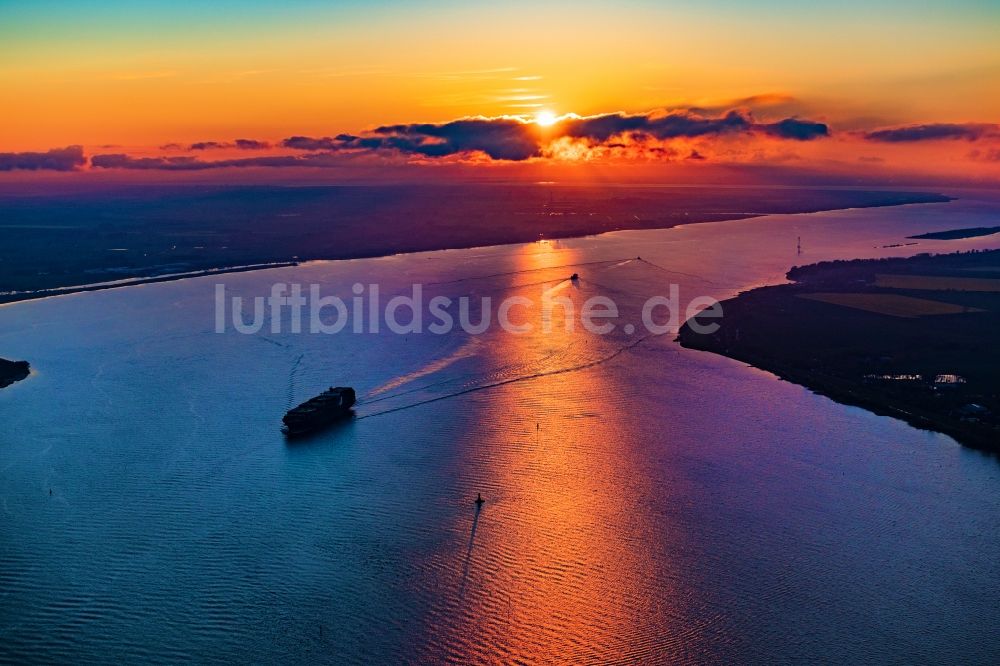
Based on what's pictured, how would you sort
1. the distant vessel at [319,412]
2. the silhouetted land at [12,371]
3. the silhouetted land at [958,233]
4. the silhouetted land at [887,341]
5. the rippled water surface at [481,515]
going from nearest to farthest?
the rippled water surface at [481,515] < the distant vessel at [319,412] < the silhouetted land at [887,341] < the silhouetted land at [12,371] < the silhouetted land at [958,233]

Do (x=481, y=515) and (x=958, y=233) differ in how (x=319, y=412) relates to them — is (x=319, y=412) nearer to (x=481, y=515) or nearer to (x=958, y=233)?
(x=481, y=515)

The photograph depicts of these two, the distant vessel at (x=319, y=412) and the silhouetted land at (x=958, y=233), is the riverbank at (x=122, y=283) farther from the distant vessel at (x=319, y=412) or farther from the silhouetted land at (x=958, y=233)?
the silhouetted land at (x=958, y=233)

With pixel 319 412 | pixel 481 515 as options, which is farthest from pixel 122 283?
pixel 481 515

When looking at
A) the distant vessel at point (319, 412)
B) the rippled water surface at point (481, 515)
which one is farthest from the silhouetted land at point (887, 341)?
the distant vessel at point (319, 412)

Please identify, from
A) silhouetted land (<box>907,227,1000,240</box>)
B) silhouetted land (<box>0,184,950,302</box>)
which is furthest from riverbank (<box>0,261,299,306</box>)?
silhouetted land (<box>907,227,1000,240</box>)

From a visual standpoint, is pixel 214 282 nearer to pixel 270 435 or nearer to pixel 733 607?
pixel 270 435

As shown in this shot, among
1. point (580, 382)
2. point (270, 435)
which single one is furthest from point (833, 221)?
point (270, 435)

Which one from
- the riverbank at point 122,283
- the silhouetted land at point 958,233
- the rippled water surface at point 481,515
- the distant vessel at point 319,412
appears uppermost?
the silhouetted land at point 958,233
